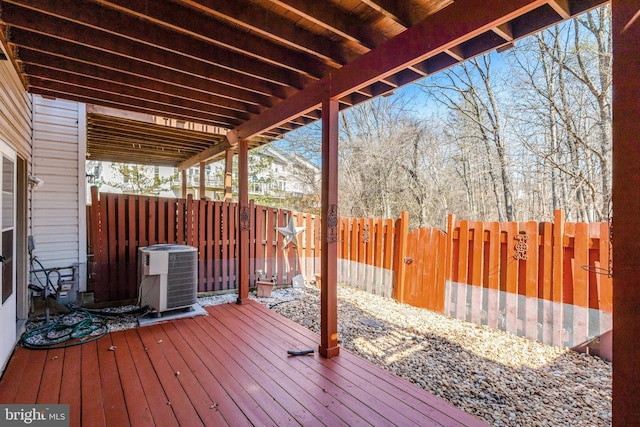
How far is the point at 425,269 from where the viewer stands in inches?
175

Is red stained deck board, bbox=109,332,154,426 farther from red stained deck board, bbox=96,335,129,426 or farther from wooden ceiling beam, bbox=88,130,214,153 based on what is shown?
wooden ceiling beam, bbox=88,130,214,153

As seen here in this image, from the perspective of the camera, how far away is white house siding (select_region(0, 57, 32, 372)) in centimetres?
264

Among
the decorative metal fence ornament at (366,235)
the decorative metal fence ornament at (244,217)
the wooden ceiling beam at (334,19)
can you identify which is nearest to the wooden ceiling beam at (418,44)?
the wooden ceiling beam at (334,19)

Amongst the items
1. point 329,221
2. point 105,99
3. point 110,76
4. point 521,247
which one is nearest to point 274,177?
point 105,99

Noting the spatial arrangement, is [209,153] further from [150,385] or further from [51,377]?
[150,385]

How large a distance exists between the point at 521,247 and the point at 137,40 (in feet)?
13.9

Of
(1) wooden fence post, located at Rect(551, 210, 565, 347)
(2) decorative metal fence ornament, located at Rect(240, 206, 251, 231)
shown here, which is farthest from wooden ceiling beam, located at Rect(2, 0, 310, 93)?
(1) wooden fence post, located at Rect(551, 210, 565, 347)

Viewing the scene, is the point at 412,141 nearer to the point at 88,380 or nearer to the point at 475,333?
the point at 475,333

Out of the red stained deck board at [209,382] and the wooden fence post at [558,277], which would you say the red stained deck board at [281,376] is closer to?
the red stained deck board at [209,382]

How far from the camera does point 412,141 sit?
823 cm

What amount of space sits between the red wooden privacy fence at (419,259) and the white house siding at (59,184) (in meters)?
0.26

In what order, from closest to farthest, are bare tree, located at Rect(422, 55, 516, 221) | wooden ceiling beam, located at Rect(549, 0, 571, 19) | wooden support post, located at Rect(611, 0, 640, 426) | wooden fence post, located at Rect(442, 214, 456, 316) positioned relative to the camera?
wooden support post, located at Rect(611, 0, 640, 426), wooden ceiling beam, located at Rect(549, 0, 571, 19), wooden fence post, located at Rect(442, 214, 456, 316), bare tree, located at Rect(422, 55, 516, 221)

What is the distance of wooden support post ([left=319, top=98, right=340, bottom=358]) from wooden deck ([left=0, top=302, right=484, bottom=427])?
0.25m

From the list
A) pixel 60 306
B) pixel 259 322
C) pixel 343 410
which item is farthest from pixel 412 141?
pixel 60 306
